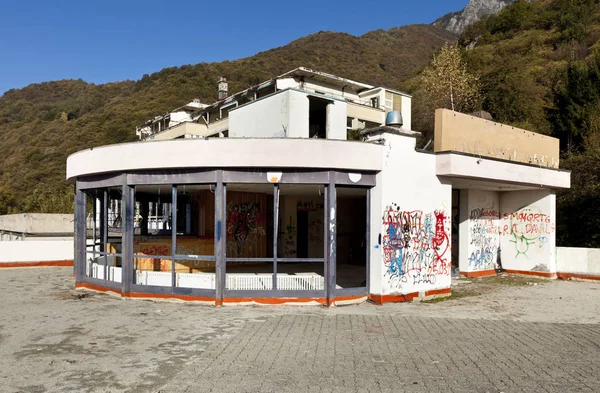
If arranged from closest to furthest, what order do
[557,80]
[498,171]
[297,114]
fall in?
[498,171]
[297,114]
[557,80]

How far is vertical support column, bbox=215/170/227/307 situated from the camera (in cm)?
970

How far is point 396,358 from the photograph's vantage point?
6254mm

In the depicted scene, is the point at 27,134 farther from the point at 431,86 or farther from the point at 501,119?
the point at 501,119

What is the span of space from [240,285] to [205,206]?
5.87 m

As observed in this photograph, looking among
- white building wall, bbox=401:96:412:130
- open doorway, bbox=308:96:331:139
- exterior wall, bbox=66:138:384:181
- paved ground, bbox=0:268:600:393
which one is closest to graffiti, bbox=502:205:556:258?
paved ground, bbox=0:268:600:393

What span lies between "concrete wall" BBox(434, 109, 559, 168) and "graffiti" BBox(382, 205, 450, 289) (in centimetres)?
180

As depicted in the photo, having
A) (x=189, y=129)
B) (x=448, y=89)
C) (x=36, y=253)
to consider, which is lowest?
(x=36, y=253)

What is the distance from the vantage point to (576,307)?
1035 centimetres

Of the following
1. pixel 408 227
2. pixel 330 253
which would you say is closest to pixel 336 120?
pixel 408 227

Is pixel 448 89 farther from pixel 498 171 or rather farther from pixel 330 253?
pixel 330 253

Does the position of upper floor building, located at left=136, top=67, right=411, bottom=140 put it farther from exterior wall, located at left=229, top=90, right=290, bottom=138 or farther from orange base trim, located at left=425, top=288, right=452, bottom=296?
orange base trim, located at left=425, top=288, right=452, bottom=296

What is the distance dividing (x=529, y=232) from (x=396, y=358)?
10.8 metres

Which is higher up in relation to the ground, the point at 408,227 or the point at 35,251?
the point at 408,227

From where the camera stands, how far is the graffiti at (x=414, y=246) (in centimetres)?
1009
